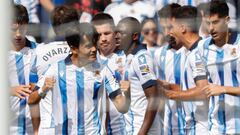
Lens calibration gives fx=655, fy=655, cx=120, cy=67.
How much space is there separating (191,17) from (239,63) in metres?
0.15

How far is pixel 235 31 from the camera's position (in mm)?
1406

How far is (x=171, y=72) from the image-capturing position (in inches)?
55.7

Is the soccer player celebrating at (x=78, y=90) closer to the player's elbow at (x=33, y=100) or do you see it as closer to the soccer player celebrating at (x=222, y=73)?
the player's elbow at (x=33, y=100)

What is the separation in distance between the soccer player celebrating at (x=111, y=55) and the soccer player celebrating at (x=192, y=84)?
0.38ft

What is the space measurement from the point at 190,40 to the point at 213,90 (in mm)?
119

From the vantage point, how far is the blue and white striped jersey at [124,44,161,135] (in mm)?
1393

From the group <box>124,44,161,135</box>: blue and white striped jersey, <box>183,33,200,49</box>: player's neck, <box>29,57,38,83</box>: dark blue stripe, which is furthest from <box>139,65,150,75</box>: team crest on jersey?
<box>29,57,38,83</box>: dark blue stripe

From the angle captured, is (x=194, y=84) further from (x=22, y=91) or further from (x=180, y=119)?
(x=22, y=91)

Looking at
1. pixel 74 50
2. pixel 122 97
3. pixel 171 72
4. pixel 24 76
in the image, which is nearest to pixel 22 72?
pixel 24 76

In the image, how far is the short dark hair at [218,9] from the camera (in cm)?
139

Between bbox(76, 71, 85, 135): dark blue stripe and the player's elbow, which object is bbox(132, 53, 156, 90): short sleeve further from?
the player's elbow

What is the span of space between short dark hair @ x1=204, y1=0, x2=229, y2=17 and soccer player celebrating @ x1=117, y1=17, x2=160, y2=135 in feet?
0.52

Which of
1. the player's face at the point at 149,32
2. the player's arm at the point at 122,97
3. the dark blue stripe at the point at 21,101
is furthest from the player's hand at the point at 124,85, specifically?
the dark blue stripe at the point at 21,101

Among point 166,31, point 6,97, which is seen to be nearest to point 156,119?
point 166,31
